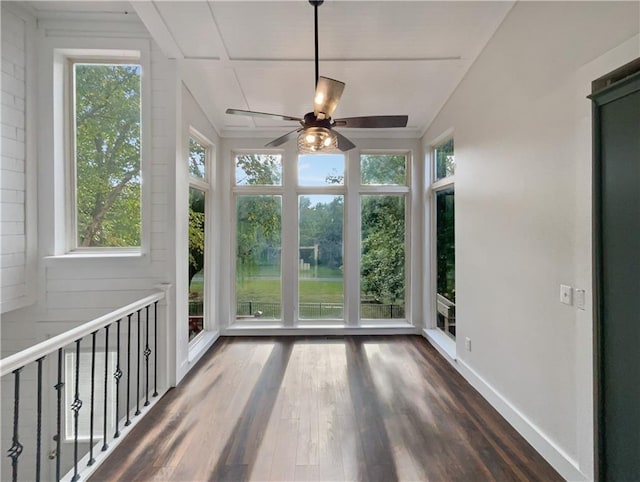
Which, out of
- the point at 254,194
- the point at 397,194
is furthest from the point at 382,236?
A: the point at 254,194

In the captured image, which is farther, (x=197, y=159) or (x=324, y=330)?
(x=324, y=330)

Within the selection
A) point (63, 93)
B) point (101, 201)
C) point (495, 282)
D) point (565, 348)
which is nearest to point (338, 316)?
point (495, 282)

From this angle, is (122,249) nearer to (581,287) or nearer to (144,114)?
(144,114)

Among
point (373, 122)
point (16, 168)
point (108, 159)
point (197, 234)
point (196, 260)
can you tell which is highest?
point (373, 122)

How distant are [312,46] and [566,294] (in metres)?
2.78

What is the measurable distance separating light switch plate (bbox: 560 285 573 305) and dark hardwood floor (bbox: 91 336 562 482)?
111cm

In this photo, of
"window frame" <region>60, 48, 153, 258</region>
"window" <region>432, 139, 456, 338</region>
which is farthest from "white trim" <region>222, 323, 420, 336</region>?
"window frame" <region>60, 48, 153, 258</region>

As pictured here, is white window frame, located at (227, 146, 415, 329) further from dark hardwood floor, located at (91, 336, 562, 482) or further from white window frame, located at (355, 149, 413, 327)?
dark hardwood floor, located at (91, 336, 562, 482)

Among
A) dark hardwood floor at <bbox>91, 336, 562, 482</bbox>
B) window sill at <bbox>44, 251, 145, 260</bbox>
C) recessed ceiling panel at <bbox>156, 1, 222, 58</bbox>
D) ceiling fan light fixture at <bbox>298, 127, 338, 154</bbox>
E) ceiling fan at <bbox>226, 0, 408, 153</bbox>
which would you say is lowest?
dark hardwood floor at <bbox>91, 336, 562, 482</bbox>

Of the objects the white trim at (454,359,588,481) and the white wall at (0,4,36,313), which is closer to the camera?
the white trim at (454,359,588,481)

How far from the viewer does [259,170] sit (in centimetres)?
445

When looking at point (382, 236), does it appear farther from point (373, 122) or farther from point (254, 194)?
point (373, 122)

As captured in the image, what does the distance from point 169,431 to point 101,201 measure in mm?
2292

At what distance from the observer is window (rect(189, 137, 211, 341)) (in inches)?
138
